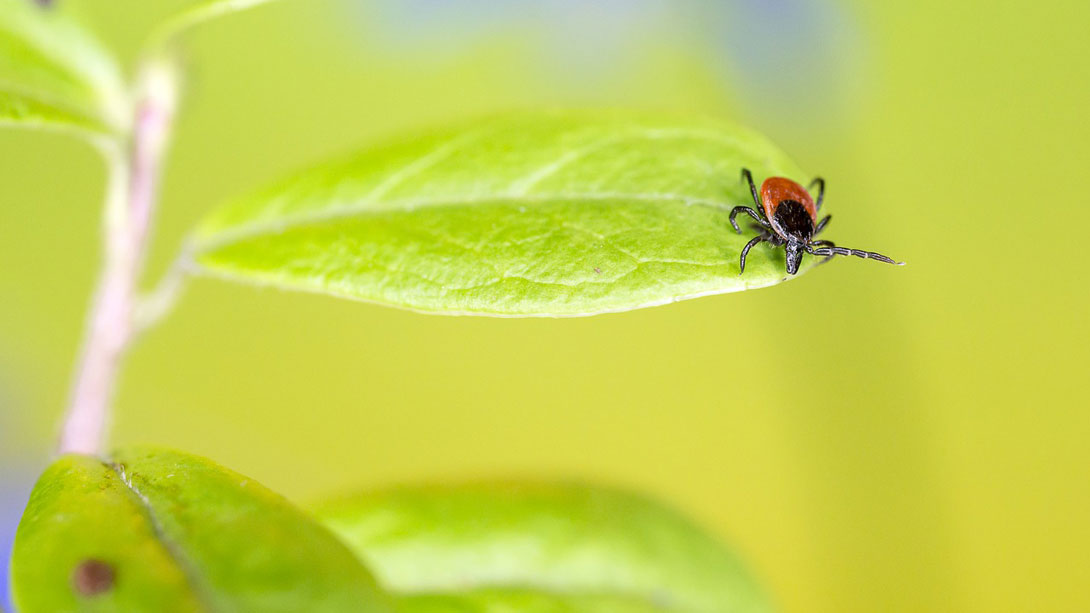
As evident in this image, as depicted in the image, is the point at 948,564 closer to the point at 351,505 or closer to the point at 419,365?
the point at 419,365

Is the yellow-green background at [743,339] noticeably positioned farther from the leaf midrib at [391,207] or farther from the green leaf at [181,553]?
the green leaf at [181,553]

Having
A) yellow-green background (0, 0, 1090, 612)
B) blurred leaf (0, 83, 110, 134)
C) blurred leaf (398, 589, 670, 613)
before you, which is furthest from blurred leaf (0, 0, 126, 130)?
yellow-green background (0, 0, 1090, 612)

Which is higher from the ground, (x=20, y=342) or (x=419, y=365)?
(x=419, y=365)

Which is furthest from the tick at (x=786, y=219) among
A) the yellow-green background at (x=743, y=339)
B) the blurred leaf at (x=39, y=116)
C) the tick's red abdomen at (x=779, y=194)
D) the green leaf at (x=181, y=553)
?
the yellow-green background at (x=743, y=339)

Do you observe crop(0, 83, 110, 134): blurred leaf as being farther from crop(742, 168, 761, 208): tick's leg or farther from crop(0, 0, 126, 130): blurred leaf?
crop(742, 168, 761, 208): tick's leg

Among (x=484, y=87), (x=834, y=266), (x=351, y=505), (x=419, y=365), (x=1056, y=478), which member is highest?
(x=484, y=87)

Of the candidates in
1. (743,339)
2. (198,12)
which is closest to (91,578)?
(198,12)

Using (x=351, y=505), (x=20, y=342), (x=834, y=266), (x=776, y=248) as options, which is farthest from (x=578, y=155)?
(x=20, y=342)
